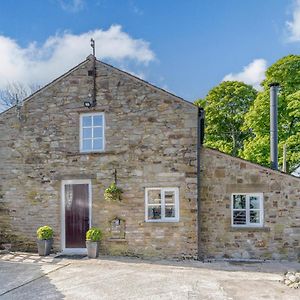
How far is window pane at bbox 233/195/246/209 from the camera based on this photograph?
38.8ft

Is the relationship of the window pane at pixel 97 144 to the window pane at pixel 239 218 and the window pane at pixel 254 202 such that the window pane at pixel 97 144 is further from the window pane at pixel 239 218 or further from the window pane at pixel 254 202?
the window pane at pixel 254 202

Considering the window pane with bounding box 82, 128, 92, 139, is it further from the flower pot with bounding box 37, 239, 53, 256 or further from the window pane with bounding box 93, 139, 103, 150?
the flower pot with bounding box 37, 239, 53, 256

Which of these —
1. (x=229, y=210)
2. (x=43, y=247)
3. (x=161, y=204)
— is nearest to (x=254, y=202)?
(x=229, y=210)

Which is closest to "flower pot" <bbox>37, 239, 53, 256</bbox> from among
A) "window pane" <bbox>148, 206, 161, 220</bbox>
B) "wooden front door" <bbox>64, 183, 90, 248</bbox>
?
"wooden front door" <bbox>64, 183, 90, 248</bbox>

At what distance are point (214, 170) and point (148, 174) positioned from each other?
7.37 feet

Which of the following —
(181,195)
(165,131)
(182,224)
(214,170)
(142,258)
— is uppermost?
(165,131)

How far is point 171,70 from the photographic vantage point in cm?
1226

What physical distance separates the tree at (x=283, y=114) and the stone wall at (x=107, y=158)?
9.43 meters

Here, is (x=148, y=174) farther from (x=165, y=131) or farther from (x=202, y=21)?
(x=202, y=21)

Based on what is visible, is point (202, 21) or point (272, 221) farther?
point (272, 221)

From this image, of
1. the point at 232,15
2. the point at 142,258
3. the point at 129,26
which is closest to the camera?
the point at 232,15

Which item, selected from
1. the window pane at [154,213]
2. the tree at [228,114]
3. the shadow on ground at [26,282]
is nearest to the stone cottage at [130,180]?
the window pane at [154,213]

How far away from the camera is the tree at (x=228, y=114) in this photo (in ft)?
91.4

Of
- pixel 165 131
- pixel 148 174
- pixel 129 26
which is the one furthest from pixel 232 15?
pixel 148 174
